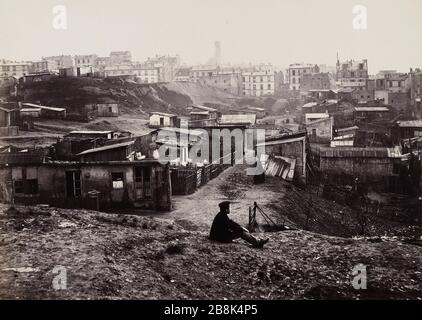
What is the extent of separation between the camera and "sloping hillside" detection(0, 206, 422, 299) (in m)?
10.4

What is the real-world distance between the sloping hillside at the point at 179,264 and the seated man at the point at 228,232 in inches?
11.6

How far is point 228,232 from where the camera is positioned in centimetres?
1388

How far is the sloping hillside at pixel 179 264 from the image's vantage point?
1035cm

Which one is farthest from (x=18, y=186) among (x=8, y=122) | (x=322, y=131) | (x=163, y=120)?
(x=322, y=131)

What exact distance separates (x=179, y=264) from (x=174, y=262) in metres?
0.18

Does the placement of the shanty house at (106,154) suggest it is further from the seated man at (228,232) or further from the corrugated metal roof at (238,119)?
the corrugated metal roof at (238,119)

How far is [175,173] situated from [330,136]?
81.1 feet

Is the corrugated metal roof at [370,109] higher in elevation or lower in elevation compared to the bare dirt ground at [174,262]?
higher

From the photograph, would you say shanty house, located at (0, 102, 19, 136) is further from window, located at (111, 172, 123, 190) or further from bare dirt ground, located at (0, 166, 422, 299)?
bare dirt ground, located at (0, 166, 422, 299)

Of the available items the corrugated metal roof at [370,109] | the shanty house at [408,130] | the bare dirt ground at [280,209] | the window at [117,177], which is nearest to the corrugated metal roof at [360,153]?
the bare dirt ground at [280,209]

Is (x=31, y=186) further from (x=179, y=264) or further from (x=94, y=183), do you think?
(x=179, y=264)
